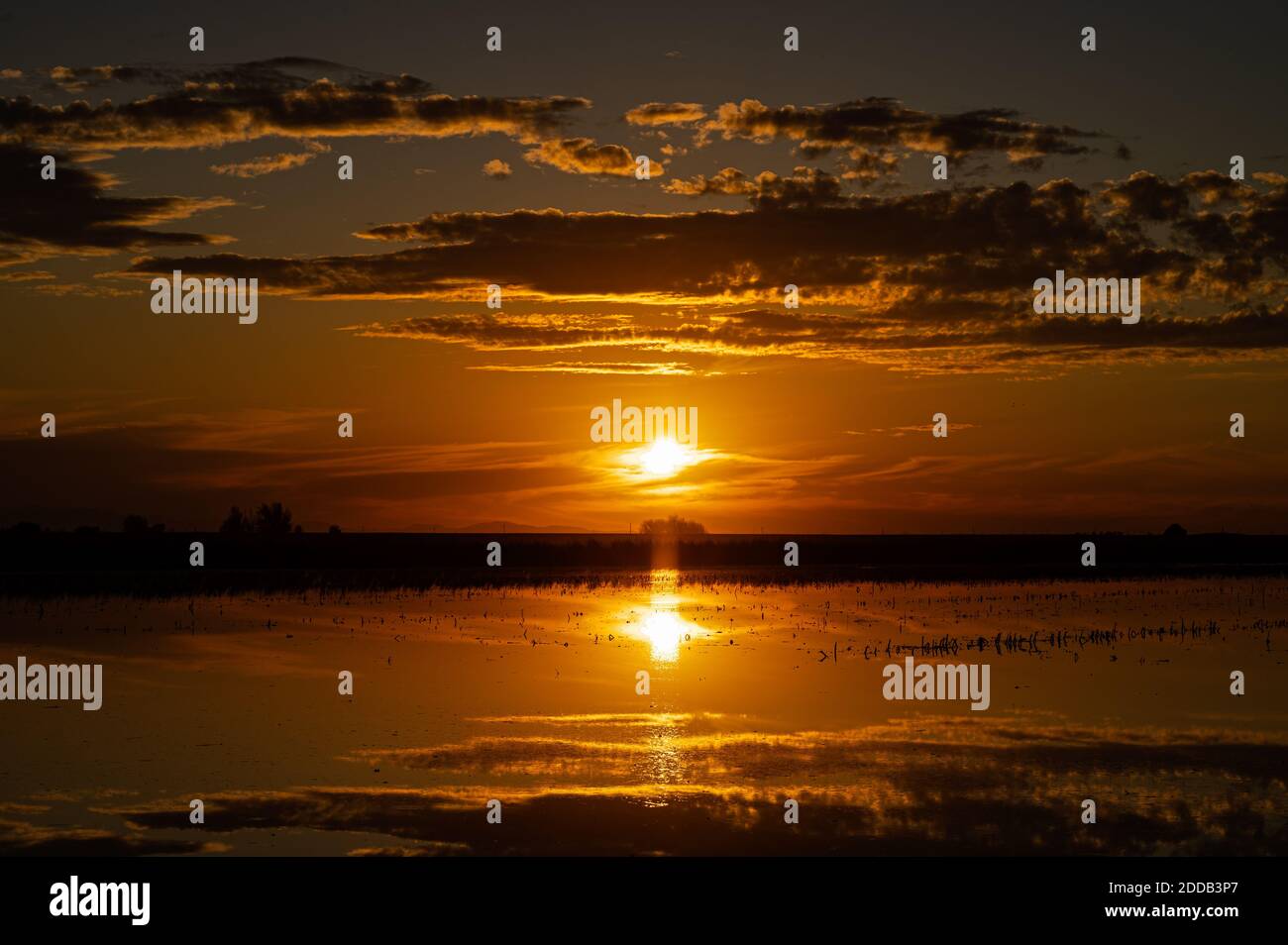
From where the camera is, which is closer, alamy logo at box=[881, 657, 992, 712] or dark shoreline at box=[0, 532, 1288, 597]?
alamy logo at box=[881, 657, 992, 712]
